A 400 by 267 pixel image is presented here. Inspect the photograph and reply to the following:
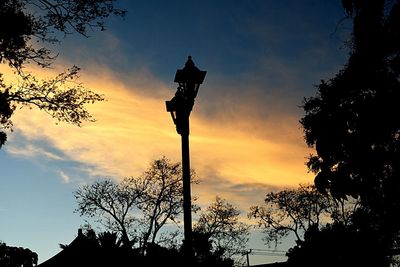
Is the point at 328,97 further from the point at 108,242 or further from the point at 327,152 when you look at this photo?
the point at 108,242

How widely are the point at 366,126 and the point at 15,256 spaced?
3697 centimetres

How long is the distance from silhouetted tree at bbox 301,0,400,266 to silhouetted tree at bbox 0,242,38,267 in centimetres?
3176

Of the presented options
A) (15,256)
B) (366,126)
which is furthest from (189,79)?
(15,256)

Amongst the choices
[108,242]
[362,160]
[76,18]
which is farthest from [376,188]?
[76,18]

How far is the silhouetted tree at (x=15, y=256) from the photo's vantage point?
44.8 metres

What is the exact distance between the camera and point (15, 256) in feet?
150

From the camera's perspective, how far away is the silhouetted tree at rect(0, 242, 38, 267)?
44781mm

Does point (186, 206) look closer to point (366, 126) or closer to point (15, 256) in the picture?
point (366, 126)

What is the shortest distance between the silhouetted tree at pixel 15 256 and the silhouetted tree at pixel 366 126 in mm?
31763

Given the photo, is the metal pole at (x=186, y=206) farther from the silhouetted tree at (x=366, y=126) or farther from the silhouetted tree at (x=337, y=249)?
the silhouetted tree at (x=337, y=249)

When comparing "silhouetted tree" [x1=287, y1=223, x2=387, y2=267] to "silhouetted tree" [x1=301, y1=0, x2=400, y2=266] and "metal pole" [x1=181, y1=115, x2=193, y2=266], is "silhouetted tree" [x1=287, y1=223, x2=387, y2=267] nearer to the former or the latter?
"silhouetted tree" [x1=301, y1=0, x2=400, y2=266]

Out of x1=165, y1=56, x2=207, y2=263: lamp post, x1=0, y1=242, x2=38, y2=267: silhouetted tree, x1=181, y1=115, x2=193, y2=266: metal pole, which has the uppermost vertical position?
x1=0, y1=242, x2=38, y2=267: silhouetted tree

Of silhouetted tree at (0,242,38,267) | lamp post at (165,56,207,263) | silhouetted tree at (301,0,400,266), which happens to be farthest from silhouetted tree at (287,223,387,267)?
silhouetted tree at (0,242,38,267)

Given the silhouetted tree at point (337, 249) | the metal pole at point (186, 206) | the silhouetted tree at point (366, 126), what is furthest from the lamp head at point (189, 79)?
the silhouetted tree at point (337, 249)
